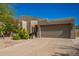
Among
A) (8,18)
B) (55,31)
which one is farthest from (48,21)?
(8,18)

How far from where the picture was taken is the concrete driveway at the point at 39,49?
6646 mm

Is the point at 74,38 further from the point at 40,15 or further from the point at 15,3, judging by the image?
the point at 15,3

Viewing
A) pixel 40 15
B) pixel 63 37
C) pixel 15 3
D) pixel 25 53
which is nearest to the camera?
pixel 25 53

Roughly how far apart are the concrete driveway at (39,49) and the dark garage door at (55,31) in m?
0.51

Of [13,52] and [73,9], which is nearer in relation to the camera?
[13,52]

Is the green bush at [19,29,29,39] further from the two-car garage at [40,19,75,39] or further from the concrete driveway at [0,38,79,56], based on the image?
the two-car garage at [40,19,75,39]

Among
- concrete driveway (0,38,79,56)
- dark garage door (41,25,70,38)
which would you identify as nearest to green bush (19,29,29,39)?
concrete driveway (0,38,79,56)

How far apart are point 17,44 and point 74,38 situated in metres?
2.82

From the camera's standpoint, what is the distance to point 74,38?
920cm

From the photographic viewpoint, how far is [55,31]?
A: 905 cm

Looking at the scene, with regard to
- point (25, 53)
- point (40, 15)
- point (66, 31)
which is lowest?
point (25, 53)

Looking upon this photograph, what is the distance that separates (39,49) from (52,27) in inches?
80.1

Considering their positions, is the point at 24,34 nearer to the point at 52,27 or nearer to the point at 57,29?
the point at 52,27

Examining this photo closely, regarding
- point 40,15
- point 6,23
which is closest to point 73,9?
point 40,15
